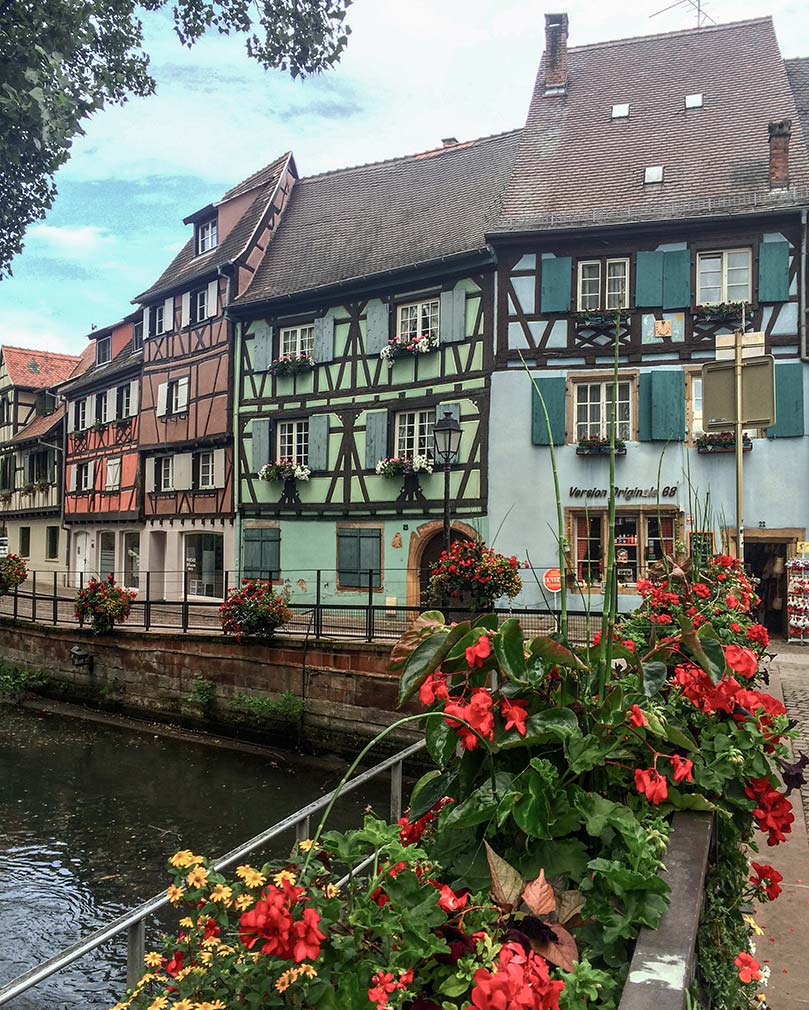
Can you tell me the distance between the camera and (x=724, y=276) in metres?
16.0

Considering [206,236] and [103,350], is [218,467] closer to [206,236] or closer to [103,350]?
[206,236]

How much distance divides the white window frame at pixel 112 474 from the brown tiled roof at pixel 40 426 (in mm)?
5397

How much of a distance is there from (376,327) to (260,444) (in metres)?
4.34

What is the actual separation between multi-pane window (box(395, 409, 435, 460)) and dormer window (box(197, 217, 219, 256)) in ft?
31.5

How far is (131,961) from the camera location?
2123 millimetres

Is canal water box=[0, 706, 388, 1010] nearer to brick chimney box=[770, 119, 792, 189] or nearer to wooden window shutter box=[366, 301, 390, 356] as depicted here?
wooden window shutter box=[366, 301, 390, 356]

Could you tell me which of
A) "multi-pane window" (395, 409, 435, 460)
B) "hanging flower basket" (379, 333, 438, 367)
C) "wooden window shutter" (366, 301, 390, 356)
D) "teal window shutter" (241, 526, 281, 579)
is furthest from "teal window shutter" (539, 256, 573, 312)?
"teal window shutter" (241, 526, 281, 579)

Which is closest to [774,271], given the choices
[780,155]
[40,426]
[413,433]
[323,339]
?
[780,155]

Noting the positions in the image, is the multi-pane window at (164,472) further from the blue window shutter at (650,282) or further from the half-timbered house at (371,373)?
the blue window shutter at (650,282)

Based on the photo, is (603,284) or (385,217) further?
(385,217)

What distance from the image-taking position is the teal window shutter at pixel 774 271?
15578 mm

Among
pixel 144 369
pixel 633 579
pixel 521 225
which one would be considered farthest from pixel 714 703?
pixel 144 369

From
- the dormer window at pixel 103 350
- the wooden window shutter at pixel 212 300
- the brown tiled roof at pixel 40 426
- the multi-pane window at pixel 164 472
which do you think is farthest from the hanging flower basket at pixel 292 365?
the brown tiled roof at pixel 40 426

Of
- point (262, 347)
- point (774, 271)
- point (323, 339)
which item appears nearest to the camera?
point (774, 271)
